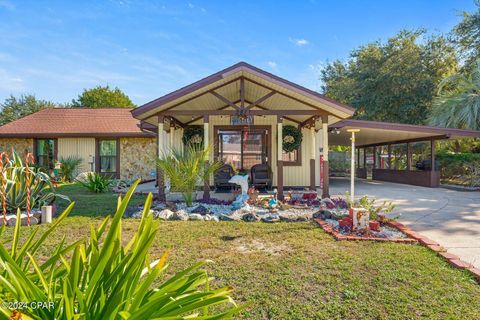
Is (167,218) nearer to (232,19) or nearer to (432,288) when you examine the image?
(432,288)

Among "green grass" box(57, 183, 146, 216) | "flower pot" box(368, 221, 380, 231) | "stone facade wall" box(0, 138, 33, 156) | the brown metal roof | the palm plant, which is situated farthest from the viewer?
"stone facade wall" box(0, 138, 33, 156)

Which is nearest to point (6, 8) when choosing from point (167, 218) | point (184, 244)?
point (167, 218)

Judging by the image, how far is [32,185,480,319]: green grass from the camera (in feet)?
7.86

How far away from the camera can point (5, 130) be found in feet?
47.1

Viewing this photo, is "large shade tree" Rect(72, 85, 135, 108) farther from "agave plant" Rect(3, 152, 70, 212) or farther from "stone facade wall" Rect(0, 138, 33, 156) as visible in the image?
"agave plant" Rect(3, 152, 70, 212)

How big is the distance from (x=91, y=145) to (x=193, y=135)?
7.23m

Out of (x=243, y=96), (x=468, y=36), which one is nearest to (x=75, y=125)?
(x=243, y=96)

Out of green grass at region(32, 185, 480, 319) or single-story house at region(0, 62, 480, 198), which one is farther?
single-story house at region(0, 62, 480, 198)

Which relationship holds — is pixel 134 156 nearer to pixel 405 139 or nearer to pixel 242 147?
pixel 242 147

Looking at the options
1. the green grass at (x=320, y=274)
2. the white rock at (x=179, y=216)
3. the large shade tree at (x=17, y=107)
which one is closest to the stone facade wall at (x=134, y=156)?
the white rock at (x=179, y=216)

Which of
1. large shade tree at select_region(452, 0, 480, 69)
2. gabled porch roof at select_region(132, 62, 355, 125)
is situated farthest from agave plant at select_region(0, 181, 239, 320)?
large shade tree at select_region(452, 0, 480, 69)

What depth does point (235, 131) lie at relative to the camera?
33.8ft

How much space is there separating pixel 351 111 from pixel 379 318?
570cm

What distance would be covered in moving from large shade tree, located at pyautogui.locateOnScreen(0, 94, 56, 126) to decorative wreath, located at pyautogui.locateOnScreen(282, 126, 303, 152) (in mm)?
30048
